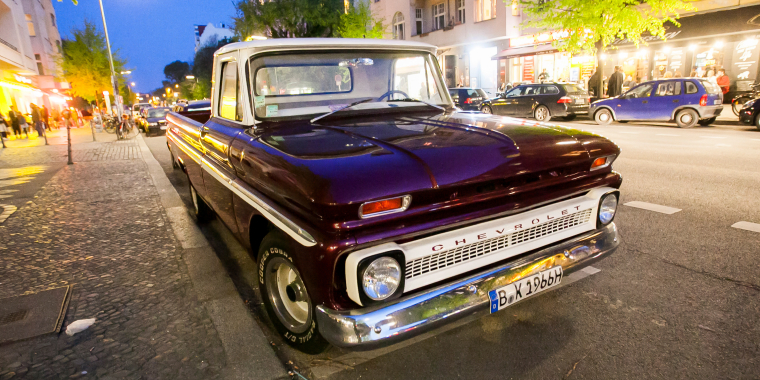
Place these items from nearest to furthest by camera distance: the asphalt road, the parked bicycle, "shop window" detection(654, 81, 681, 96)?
the asphalt road → "shop window" detection(654, 81, 681, 96) → the parked bicycle

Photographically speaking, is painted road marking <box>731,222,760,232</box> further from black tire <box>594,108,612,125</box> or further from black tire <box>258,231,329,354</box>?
black tire <box>594,108,612,125</box>

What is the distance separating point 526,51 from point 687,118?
45.3ft

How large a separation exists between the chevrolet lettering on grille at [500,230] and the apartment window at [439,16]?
32.3 m

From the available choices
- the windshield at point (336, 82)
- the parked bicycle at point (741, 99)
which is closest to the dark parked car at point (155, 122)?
the windshield at point (336, 82)

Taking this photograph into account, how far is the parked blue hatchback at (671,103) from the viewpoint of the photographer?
507 inches

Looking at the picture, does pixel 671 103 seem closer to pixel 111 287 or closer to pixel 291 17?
pixel 111 287

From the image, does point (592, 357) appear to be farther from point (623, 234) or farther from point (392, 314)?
point (623, 234)

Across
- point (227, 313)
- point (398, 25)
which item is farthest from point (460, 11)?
point (227, 313)

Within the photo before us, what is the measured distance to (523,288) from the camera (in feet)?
7.62

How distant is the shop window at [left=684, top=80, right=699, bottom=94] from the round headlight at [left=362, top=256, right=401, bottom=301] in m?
14.7

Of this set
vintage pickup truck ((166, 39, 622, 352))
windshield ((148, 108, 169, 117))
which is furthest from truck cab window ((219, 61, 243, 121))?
windshield ((148, 108, 169, 117))

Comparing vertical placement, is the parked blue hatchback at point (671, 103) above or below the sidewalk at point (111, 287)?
above

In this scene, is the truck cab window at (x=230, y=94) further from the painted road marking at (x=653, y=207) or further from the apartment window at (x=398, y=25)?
the apartment window at (x=398, y=25)

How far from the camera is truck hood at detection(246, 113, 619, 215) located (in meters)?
1.98
